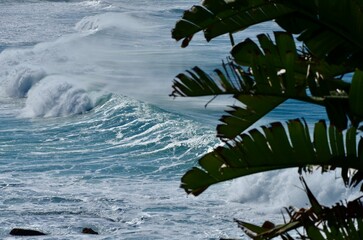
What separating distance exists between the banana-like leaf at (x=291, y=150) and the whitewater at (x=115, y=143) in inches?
302

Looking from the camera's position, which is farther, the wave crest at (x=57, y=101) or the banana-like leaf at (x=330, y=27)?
the wave crest at (x=57, y=101)

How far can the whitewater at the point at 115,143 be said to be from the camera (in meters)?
13.4

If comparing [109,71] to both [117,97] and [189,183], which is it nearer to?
[117,97]

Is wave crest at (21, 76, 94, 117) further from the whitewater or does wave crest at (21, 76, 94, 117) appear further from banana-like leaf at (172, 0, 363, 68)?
banana-like leaf at (172, 0, 363, 68)

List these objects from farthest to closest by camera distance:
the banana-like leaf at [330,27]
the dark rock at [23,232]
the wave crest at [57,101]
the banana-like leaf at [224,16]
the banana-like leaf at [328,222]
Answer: the wave crest at [57,101] → the dark rock at [23,232] → the banana-like leaf at [224,16] → the banana-like leaf at [330,27] → the banana-like leaf at [328,222]

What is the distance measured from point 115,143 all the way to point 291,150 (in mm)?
14822

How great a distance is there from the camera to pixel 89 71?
27.8 metres

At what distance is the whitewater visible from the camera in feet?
44.1

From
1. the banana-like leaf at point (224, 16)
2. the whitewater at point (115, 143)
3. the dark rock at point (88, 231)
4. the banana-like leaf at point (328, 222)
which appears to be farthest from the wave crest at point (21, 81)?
the banana-like leaf at point (328, 222)

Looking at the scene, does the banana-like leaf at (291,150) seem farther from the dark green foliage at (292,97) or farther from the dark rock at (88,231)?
the dark rock at (88,231)

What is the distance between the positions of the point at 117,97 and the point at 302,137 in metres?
19.4

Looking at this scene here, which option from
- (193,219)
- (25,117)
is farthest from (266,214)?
(25,117)

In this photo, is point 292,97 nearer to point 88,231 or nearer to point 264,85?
point 264,85

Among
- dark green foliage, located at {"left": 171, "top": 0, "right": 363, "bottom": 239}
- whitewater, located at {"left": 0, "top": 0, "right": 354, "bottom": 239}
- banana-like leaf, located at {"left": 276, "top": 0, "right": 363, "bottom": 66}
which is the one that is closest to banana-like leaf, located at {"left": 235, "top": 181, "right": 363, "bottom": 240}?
dark green foliage, located at {"left": 171, "top": 0, "right": 363, "bottom": 239}
